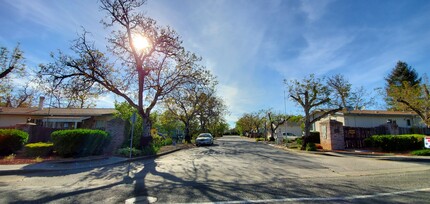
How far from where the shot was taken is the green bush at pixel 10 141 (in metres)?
12.6

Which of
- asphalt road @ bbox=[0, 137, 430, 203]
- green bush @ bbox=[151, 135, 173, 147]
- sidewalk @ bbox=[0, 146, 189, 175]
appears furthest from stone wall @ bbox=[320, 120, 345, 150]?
sidewalk @ bbox=[0, 146, 189, 175]

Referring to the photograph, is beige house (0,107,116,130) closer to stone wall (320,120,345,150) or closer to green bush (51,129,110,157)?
green bush (51,129,110,157)

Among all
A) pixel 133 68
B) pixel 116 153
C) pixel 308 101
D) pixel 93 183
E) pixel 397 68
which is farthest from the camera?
pixel 397 68

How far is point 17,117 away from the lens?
963 inches

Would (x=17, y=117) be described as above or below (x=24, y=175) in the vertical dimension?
above

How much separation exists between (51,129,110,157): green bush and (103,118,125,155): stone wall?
1845mm

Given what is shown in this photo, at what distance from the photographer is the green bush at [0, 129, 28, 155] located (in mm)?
12567

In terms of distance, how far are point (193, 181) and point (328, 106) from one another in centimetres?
1927

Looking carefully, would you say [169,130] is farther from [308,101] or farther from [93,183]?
[93,183]

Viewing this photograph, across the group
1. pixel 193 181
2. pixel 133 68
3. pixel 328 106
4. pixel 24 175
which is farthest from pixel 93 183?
pixel 328 106

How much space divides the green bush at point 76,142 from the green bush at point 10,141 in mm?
2674

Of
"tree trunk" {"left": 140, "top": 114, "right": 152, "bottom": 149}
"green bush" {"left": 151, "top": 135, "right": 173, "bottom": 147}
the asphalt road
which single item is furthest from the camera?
"green bush" {"left": 151, "top": 135, "right": 173, "bottom": 147}

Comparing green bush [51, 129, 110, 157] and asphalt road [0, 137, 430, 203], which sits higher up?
green bush [51, 129, 110, 157]

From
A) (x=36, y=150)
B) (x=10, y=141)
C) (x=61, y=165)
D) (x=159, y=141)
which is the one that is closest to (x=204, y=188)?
(x=61, y=165)
